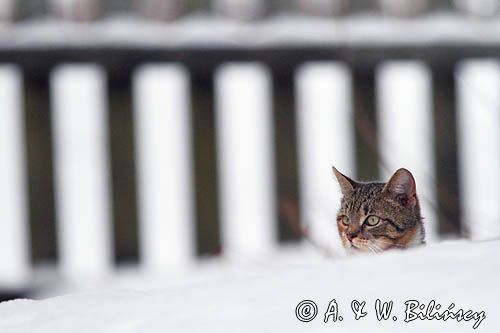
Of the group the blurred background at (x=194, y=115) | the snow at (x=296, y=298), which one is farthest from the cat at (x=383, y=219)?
the blurred background at (x=194, y=115)

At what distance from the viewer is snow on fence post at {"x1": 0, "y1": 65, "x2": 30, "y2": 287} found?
427cm

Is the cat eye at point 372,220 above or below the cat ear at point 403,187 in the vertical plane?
below

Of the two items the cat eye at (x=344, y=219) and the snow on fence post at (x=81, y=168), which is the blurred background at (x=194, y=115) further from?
the cat eye at (x=344, y=219)

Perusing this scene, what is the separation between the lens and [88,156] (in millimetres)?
4379

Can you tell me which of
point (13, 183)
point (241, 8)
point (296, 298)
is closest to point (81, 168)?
point (13, 183)

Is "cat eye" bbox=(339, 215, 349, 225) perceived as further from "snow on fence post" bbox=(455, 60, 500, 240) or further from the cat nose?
"snow on fence post" bbox=(455, 60, 500, 240)

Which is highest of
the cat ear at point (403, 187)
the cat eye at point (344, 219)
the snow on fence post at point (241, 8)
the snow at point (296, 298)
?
the snow on fence post at point (241, 8)

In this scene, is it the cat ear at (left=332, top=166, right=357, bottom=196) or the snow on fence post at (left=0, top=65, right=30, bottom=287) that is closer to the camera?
the cat ear at (left=332, top=166, right=357, bottom=196)

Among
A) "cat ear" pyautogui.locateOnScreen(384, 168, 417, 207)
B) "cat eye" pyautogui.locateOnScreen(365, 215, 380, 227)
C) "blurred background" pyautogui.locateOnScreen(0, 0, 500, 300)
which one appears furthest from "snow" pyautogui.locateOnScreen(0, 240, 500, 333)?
"blurred background" pyautogui.locateOnScreen(0, 0, 500, 300)

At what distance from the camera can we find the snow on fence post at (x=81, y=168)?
170 inches

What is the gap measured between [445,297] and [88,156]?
3007 millimetres

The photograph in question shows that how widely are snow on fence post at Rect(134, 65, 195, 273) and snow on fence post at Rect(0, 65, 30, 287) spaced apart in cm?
48

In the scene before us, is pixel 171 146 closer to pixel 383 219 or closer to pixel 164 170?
pixel 164 170

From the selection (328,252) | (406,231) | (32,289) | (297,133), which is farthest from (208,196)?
(406,231)
